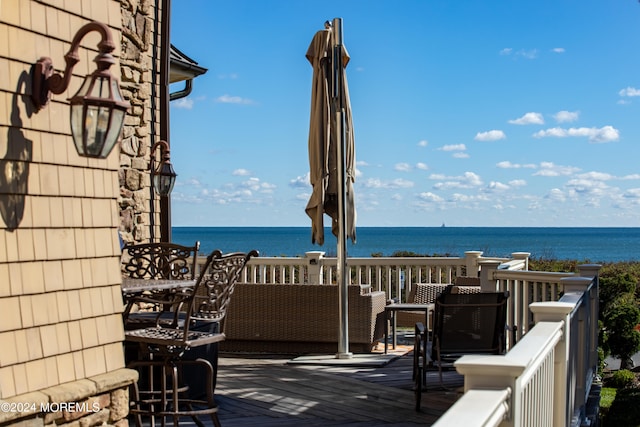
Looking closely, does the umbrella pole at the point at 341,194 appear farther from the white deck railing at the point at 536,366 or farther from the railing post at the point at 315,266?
the railing post at the point at 315,266

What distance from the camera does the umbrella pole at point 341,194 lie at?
7.21m

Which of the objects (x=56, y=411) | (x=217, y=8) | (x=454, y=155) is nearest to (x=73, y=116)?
(x=56, y=411)

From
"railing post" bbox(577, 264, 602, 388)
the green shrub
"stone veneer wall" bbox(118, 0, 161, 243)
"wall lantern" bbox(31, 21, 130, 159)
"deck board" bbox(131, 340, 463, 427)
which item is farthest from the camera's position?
the green shrub

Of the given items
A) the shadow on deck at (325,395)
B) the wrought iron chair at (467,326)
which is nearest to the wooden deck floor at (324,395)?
the shadow on deck at (325,395)

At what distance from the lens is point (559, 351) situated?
3.86 m

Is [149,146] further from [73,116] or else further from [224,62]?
[224,62]

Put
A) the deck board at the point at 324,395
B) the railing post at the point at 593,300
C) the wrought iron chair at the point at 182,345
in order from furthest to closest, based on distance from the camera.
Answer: the railing post at the point at 593,300 < the deck board at the point at 324,395 < the wrought iron chair at the point at 182,345

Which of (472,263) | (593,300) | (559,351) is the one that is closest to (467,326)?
(593,300)

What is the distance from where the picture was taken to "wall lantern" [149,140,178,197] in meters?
7.12

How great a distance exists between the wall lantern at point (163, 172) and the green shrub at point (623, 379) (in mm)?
5182

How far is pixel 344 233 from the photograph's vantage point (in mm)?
7379

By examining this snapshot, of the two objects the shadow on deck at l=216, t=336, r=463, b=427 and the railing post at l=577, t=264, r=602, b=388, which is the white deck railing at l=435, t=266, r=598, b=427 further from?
the shadow on deck at l=216, t=336, r=463, b=427

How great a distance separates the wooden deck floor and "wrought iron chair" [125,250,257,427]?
1.44 ft

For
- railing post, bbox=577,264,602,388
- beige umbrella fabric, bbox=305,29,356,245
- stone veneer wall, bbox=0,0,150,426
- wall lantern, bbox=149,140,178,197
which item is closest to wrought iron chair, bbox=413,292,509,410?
railing post, bbox=577,264,602,388
